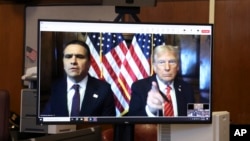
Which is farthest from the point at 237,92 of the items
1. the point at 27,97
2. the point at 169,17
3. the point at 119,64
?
the point at 119,64

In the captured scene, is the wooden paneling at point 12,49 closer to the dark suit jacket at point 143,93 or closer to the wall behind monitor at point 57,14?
the wall behind monitor at point 57,14

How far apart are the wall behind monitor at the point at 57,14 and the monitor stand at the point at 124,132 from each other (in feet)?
9.73

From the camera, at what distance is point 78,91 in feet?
6.03

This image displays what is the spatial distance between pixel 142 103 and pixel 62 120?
371 mm

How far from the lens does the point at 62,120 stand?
6.00 ft

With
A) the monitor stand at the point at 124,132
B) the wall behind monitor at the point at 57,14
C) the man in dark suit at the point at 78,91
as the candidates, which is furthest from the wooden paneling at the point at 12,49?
the man in dark suit at the point at 78,91

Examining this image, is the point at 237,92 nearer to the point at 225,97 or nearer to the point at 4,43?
the point at 225,97

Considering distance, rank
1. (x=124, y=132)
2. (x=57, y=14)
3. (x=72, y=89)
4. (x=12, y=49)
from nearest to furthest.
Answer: (x=72, y=89) → (x=124, y=132) → (x=57, y=14) → (x=12, y=49)

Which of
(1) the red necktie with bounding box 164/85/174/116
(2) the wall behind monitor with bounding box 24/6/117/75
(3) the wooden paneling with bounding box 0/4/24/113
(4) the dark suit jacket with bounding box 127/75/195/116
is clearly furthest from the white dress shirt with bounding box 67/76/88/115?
(3) the wooden paneling with bounding box 0/4/24/113

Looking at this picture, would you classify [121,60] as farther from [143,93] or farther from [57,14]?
[57,14]

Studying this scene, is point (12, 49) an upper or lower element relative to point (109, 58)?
upper

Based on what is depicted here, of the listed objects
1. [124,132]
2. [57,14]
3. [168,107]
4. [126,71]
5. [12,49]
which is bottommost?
[124,132]

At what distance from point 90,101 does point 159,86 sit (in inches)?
12.7

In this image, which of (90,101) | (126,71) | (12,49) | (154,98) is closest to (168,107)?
(154,98)
